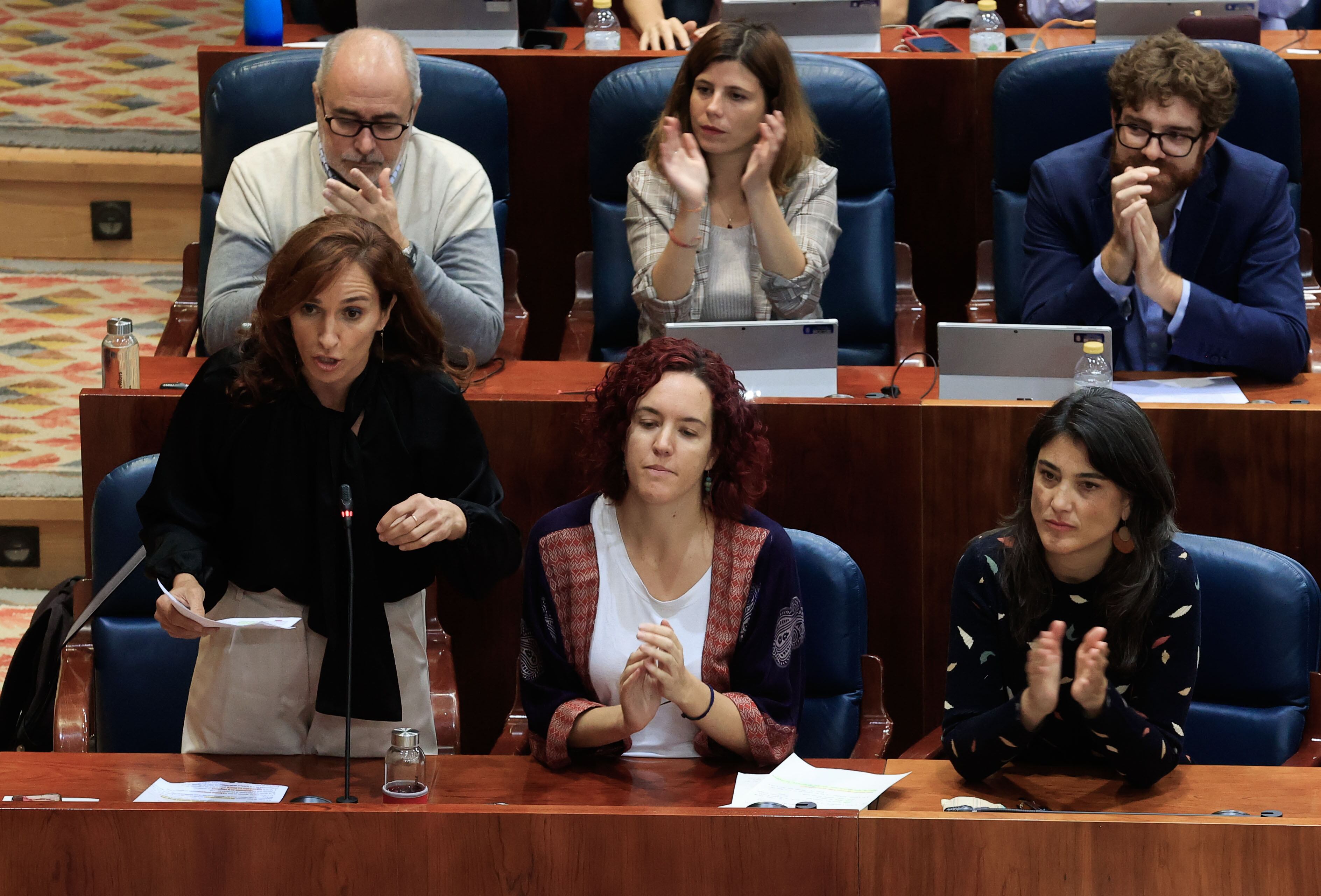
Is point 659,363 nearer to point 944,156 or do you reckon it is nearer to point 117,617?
point 117,617

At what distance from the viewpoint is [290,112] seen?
96.2 inches

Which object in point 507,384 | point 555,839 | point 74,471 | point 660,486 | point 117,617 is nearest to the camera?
point 555,839

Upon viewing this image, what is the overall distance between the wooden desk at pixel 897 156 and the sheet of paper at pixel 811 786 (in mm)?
1402

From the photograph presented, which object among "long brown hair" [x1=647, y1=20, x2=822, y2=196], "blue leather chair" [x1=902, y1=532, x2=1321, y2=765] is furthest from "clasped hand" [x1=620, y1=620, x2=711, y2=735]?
"long brown hair" [x1=647, y1=20, x2=822, y2=196]

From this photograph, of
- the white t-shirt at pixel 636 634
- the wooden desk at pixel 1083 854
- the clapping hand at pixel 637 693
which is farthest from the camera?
the white t-shirt at pixel 636 634

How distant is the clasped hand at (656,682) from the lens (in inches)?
56.9

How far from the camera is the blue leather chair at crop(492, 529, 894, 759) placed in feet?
5.54

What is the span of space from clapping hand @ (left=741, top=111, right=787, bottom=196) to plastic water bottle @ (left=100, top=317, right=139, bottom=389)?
841 millimetres

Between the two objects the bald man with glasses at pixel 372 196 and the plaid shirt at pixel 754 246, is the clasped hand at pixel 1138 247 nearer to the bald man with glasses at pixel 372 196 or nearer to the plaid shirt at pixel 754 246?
the plaid shirt at pixel 754 246

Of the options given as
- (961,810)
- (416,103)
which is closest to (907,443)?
(961,810)

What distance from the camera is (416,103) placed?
7.07ft

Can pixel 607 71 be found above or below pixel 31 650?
above

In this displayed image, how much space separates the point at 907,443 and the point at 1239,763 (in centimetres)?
49

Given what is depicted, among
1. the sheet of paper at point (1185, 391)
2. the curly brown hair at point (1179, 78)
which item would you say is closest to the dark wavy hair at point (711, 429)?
the sheet of paper at point (1185, 391)
